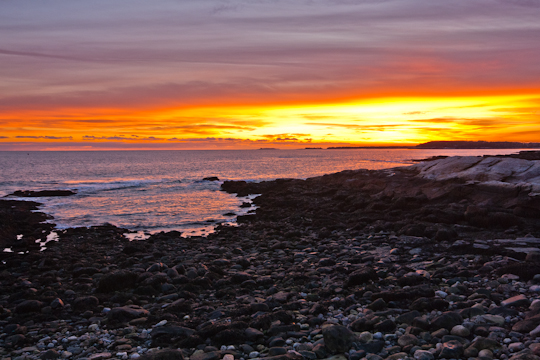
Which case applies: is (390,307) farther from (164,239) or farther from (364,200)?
(364,200)

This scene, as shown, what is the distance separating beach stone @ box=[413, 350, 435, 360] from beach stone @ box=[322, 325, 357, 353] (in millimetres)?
1034

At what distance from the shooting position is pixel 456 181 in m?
23.5

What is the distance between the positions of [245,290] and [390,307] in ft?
12.3

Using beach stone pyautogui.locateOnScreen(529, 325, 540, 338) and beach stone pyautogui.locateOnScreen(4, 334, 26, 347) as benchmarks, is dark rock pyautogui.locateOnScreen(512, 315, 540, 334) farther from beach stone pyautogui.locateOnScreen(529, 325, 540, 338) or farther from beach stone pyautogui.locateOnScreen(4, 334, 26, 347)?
beach stone pyautogui.locateOnScreen(4, 334, 26, 347)

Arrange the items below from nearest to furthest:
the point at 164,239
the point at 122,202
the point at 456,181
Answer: the point at 164,239 < the point at 456,181 < the point at 122,202

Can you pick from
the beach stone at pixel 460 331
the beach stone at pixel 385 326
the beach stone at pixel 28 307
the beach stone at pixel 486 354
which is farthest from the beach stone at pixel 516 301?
the beach stone at pixel 28 307

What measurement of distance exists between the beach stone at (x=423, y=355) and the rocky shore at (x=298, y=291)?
0.03 m

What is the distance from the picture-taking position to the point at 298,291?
372 inches

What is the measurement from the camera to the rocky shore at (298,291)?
630cm

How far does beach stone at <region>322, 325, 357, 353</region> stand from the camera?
609cm

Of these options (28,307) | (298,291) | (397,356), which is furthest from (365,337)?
(28,307)

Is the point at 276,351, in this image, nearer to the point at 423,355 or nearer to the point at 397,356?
the point at 397,356

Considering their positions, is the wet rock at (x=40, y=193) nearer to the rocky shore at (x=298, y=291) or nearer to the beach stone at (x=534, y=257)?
the rocky shore at (x=298, y=291)

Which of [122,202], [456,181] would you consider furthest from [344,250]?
[122,202]
